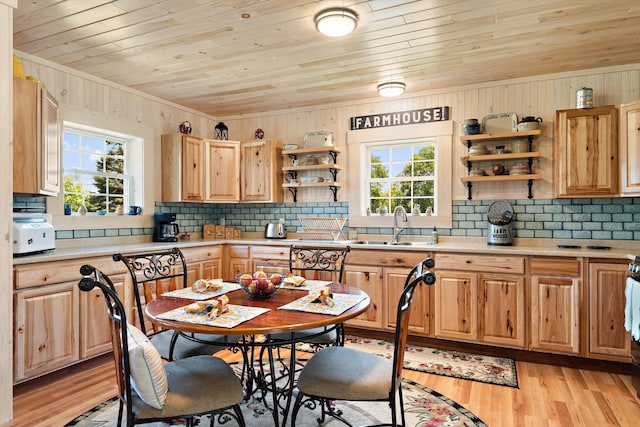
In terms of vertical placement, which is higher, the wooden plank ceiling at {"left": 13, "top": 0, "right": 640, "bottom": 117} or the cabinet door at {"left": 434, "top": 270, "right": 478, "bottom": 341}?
the wooden plank ceiling at {"left": 13, "top": 0, "right": 640, "bottom": 117}

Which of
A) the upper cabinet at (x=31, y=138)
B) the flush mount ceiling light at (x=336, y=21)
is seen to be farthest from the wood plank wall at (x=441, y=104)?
the flush mount ceiling light at (x=336, y=21)

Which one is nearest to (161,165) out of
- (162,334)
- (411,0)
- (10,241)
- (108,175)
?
(108,175)

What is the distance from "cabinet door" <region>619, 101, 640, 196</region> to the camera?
10.0 ft

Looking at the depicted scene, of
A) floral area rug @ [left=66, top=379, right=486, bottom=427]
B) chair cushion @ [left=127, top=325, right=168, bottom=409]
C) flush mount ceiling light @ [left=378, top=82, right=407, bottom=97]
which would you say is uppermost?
flush mount ceiling light @ [left=378, top=82, right=407, bottom=97]

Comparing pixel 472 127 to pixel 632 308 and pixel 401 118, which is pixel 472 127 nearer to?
pixel 401 118

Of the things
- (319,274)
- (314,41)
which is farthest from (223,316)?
(314,41)

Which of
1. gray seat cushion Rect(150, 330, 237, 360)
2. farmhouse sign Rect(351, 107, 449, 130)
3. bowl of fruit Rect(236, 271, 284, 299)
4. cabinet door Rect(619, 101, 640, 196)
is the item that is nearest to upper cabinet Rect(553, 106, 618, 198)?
cabinet door Rect(619, 101, 640, 196)

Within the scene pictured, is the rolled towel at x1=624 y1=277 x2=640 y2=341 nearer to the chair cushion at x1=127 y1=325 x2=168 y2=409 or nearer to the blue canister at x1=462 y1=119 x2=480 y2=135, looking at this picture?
the blue canister at x1=462 y1=119 x2=480 y2=135

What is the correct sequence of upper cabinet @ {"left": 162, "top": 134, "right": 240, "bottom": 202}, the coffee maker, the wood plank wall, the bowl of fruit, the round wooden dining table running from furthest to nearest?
upper cabinet @ {"left": 162, "top": 134, "right": 240, "bottom": 202}
the coffee maker
the wood plank wall
the bowl of fruit
the round wooden dining table

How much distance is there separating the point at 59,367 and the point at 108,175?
1949 millimetres

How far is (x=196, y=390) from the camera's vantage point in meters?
1.62

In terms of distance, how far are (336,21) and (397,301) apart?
241cm

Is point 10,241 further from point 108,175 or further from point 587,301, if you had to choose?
Result: point 587,301

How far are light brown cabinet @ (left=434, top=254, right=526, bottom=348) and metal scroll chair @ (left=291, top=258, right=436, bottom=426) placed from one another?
1711 millimetres
